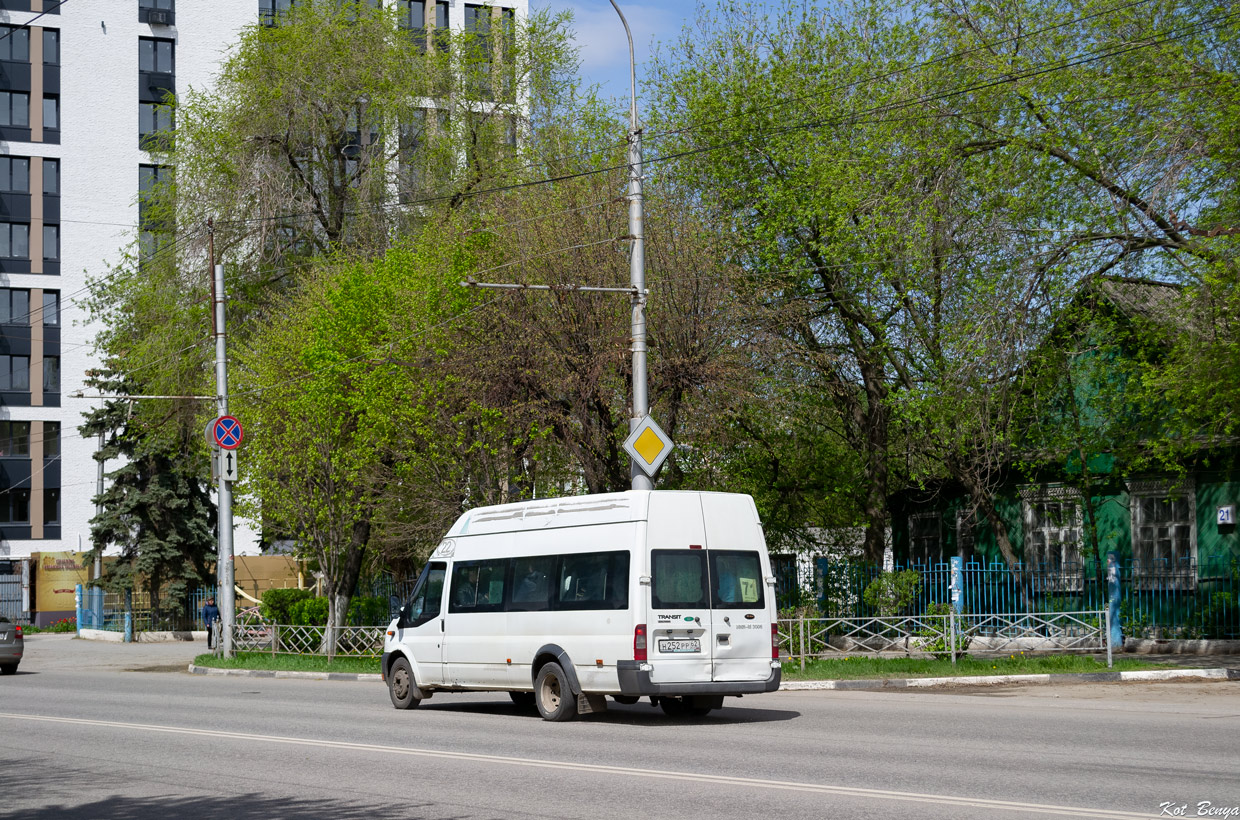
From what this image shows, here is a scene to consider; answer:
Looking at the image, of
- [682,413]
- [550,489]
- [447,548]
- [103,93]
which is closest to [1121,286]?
[682,413]

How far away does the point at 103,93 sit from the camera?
67312 millimetres

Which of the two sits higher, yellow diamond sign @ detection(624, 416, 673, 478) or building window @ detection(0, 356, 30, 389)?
building window @ detection(0, 356, 30, 389)

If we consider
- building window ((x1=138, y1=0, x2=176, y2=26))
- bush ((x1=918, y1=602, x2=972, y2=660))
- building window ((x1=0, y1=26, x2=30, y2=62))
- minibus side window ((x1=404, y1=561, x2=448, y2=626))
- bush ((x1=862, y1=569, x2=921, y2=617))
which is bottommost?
bush ((x1=918, y1=602, x2=972, y2=660))

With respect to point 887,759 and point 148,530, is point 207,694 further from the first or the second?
point 148,530

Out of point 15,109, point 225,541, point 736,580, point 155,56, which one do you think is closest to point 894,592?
point 736,580

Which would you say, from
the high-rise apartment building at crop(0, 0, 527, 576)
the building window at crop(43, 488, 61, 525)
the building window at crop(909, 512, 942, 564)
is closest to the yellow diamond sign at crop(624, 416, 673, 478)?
the building window at crop(909, 512, 942, 564)

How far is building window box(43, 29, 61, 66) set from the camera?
66938 mm

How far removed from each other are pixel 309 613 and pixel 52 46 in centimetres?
4454

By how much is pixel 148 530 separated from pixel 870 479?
2895 cm

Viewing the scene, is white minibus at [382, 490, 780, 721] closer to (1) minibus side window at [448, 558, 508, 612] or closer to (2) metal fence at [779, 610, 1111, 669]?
(1) minibus side window at [448, 558, 508, 612]

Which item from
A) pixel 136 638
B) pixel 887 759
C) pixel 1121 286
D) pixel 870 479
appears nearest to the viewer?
pixel 887 759

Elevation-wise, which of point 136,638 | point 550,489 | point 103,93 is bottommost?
point 136,638

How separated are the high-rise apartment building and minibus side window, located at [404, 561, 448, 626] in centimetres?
5192

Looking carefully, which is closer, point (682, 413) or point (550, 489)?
point (682, 413)
